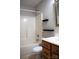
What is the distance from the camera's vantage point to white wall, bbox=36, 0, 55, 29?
2889 mm

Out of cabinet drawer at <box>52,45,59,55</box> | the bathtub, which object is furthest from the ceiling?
cabinet drawer at <box>52,45,59,55</box>

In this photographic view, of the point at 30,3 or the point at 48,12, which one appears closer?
the point at 48,12

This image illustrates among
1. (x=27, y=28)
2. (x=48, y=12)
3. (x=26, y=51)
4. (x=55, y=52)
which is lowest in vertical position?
(x=26, y=51)

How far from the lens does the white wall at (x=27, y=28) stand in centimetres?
385

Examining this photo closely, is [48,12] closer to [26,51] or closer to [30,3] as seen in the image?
[30,3]

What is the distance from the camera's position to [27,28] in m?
4.00

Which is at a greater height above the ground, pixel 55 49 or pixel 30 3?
pixel 30 3

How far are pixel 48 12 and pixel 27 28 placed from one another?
1402mm

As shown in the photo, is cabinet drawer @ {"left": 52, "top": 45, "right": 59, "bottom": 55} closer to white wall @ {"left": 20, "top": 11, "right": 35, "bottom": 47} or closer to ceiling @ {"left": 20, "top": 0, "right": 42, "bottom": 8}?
white wall @ {"left": 20, "top": 11, "right": 35, "bottom": 47}

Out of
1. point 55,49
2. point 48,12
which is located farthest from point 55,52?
point 48,12
